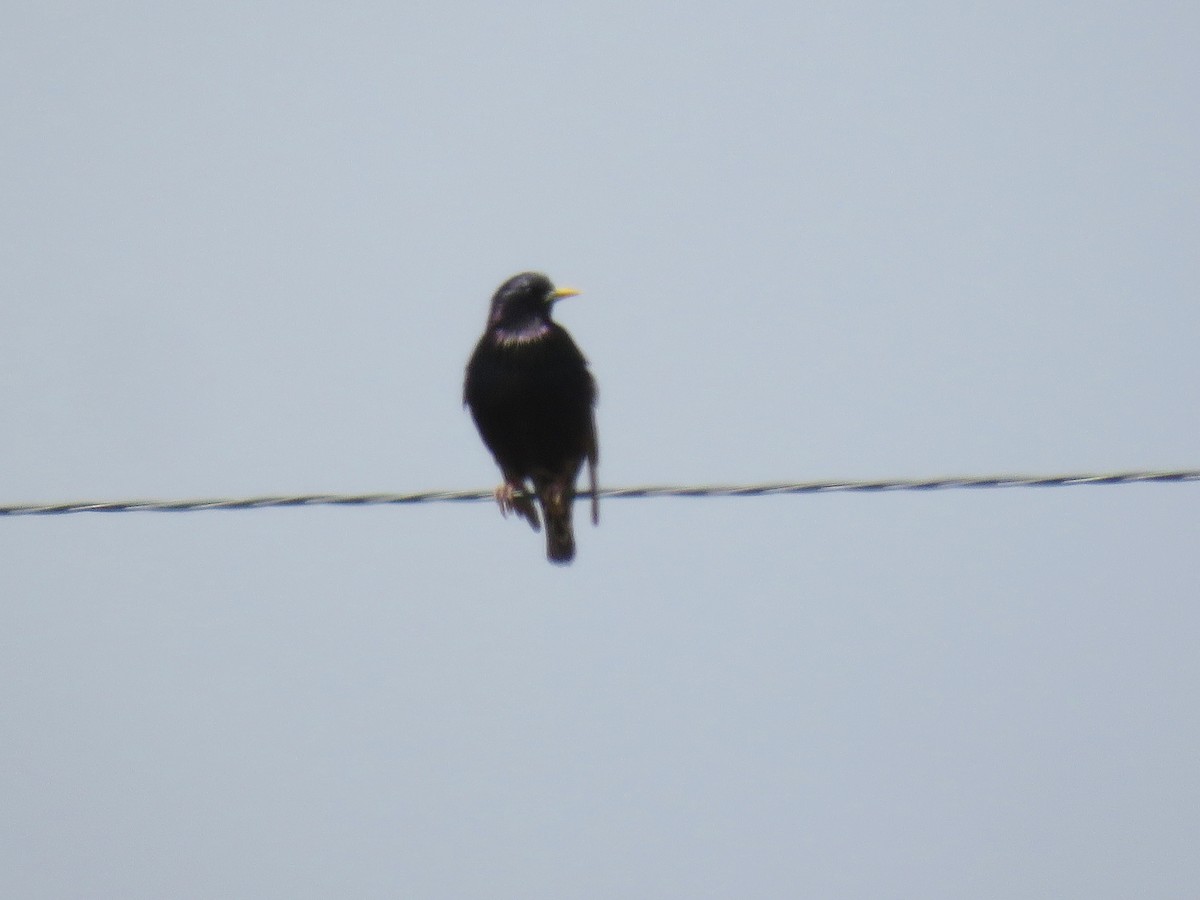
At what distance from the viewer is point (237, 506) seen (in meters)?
4.17

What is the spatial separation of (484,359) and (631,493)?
2.67 metres

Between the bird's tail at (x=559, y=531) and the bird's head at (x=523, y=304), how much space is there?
2.58 ft

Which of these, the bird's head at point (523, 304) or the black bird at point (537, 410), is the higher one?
the bird's head at point (523, 304)

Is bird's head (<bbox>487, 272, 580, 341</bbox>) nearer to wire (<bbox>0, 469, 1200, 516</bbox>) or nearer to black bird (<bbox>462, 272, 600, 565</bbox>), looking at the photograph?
black bird (<bbox>462, 272, 600, 565</bbox>)

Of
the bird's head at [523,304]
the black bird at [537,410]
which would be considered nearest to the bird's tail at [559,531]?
the black bird at [537,410]

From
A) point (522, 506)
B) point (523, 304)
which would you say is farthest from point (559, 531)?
point (523, 304)

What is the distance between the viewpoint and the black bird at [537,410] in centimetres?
657

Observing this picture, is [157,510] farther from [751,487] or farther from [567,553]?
[567,553]

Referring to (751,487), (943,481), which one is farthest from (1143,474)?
(751,487)

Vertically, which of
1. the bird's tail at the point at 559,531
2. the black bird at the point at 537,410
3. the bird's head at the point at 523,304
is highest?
the bird's head at the point at 523,304

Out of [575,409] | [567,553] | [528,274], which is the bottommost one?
[567,553]

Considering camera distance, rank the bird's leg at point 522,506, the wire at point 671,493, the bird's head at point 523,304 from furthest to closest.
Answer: the bird's head at point 523,304 < the bird's leg at point 522,506 < the wire at point 671,493

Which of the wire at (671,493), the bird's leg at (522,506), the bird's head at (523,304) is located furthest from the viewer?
the bird's head at (523,304)

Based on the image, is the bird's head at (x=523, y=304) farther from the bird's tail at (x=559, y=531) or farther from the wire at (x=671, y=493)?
the wire at (x=671, y=493)
